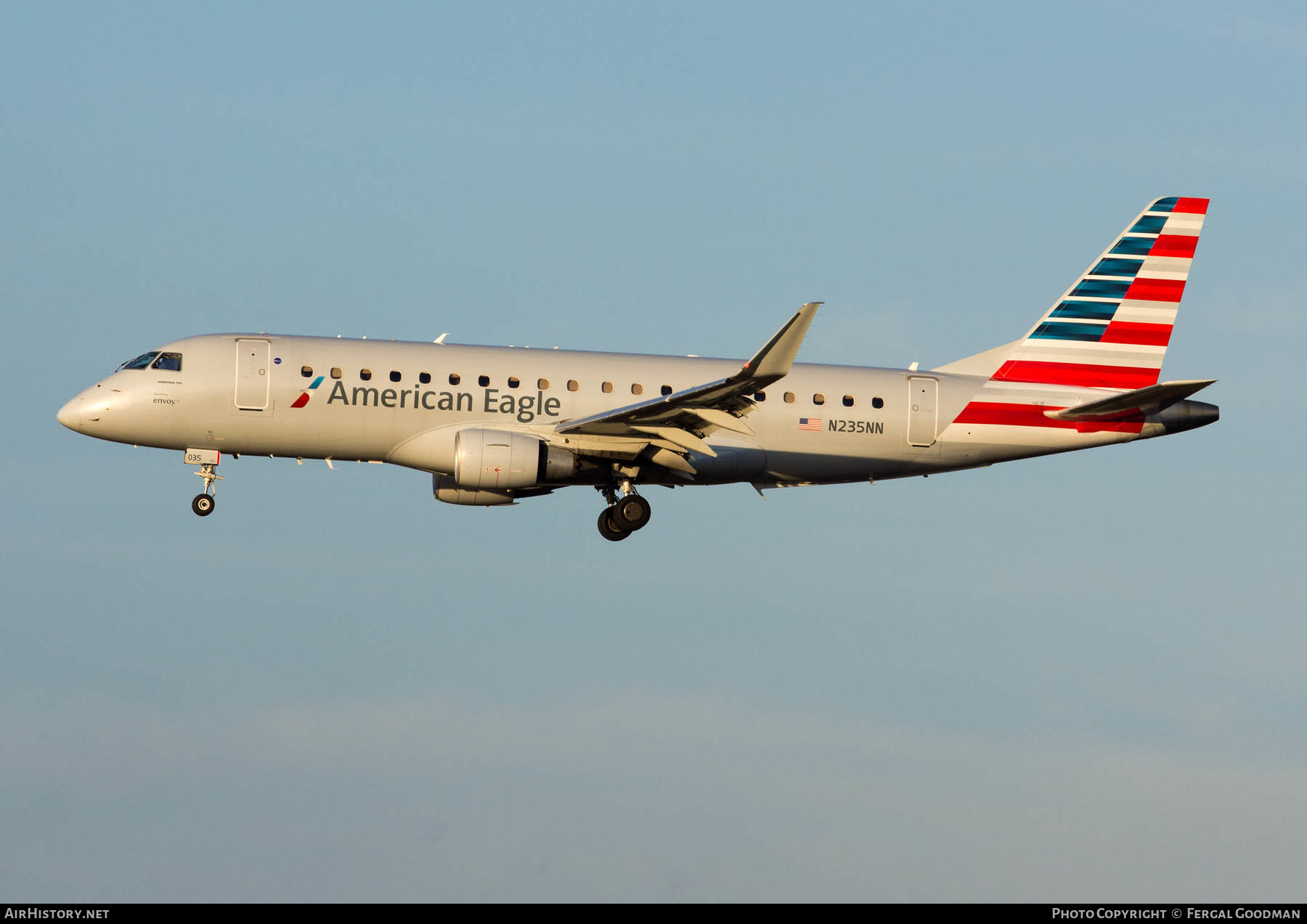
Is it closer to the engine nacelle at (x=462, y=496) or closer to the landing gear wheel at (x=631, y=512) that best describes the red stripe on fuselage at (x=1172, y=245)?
the landing gear wheel at (x=631, y=512)

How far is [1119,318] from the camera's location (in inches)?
1855

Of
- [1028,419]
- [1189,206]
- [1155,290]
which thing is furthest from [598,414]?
[1189,206]

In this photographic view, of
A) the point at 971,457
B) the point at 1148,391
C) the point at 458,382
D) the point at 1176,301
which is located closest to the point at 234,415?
the point at 458,382

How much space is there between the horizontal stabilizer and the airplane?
0.22 feet

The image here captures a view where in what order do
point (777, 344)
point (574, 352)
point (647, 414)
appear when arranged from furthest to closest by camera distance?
point (574, 352), point (647, 414), point (777, 344)

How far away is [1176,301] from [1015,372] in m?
5.29

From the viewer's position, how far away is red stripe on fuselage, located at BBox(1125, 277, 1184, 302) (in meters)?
47.4

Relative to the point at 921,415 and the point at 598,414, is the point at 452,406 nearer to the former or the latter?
the point at 598,414

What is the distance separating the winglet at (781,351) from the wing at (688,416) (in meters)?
0.02

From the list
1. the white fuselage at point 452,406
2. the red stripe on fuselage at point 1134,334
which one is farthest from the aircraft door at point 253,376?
the red stripe on fuselage at point 1134,334

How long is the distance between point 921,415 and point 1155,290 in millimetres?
8139

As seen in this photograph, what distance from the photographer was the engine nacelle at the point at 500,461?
4081cm
